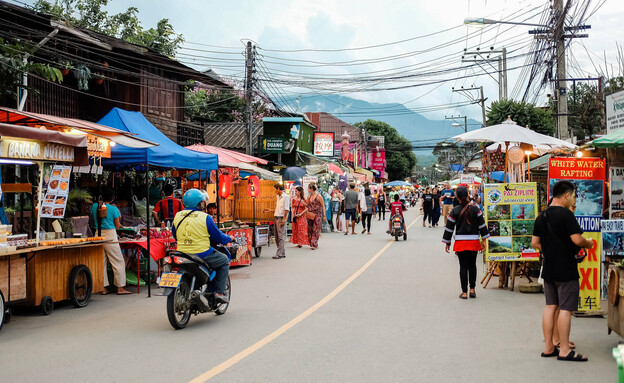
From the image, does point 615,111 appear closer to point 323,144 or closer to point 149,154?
point 149,154

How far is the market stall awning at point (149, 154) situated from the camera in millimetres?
12445

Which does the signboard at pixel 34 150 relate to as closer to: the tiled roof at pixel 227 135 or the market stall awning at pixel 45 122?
the market stall awning at pixel 45 122

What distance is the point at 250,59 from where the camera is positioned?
95.0 ft

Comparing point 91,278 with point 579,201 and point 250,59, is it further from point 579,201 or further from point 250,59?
point 250,59

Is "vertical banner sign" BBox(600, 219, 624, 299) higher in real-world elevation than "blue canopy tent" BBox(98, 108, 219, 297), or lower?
lower

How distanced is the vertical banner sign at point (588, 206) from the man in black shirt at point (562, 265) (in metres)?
2.04

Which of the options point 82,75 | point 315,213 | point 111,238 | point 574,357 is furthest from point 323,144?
point 574,357

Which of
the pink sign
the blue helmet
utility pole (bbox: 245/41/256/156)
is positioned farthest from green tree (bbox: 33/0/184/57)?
the pink sign

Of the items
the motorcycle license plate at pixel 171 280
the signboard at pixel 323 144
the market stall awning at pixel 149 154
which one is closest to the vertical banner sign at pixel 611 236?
the motorcycle license plate at pixel 171 280

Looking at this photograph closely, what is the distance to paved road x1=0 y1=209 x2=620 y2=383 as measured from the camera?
20.0 ft

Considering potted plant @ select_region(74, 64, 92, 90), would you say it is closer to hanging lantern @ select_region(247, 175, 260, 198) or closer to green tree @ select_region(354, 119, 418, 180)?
hanging lantern @ select_region(247, 175, 260, 198)

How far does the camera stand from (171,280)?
26.4 ft

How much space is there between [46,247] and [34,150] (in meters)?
1.45

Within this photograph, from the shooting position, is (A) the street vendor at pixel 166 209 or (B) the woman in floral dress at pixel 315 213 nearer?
(A) the street vendor at pixel 166 209
